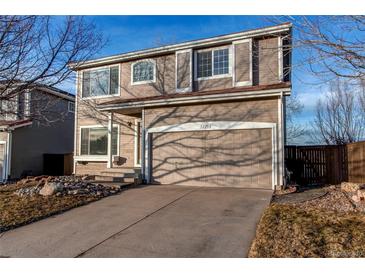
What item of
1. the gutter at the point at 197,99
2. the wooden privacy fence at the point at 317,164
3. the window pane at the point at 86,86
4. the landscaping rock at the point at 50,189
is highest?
the window pane at the point at 86,86

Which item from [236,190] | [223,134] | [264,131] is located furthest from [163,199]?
[264,131]

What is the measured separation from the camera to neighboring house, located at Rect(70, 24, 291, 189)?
952cm

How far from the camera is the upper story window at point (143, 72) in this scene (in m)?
13.3

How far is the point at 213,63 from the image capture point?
471 inches

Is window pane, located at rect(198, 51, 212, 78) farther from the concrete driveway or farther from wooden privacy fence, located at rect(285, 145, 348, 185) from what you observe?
the concrete driveway

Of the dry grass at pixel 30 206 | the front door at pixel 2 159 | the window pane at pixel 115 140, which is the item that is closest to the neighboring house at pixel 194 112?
the window pane at pixel 115 140

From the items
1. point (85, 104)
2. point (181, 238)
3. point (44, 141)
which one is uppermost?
point (85, 104)

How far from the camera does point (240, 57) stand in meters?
11.4

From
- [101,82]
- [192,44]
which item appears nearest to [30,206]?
[101,82]

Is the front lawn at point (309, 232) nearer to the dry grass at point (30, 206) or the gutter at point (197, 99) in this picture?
the gutter at point (197, 99)

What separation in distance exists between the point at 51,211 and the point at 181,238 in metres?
4.04

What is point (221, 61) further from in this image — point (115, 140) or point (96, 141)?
point (96, 141)

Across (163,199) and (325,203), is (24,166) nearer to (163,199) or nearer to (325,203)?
(163,199)

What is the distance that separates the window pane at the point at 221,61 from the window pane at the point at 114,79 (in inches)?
218
